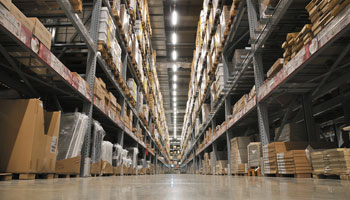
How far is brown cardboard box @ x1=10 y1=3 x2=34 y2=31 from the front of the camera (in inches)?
98.8

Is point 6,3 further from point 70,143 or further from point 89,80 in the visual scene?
point 89,80

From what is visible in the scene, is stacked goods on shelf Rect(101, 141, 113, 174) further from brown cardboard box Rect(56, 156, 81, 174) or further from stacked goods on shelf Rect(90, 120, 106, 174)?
brown cardboard box Rect(56, 156, 81, 174)

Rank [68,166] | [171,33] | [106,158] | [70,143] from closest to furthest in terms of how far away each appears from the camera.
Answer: [68,166] → [70,143] → [106,158] → [171,33]

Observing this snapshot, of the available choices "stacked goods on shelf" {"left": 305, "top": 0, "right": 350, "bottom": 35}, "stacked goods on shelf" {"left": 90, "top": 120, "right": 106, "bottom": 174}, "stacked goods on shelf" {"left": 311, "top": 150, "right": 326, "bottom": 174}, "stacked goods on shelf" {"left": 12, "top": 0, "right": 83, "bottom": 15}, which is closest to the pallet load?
"stacked goods on shelf" {"left": 311, "top": 150, "right": 326, "bottom": 174}

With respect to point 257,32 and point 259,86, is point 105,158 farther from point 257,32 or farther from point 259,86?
point 257,32

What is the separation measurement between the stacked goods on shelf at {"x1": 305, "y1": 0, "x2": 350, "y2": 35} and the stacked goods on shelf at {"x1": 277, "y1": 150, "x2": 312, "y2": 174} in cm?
166

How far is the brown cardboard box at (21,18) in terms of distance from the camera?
2509 mm

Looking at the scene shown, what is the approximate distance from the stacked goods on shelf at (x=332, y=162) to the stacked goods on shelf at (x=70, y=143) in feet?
11.1

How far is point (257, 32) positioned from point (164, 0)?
391 inches

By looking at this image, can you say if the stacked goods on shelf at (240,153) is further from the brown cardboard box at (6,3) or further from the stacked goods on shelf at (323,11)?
the brown cardboard box at (6,3)

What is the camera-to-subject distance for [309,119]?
4594 mm

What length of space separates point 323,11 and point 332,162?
1735 millimetres

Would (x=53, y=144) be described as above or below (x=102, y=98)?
below

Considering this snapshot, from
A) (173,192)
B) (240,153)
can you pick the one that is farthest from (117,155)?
(173,192)
